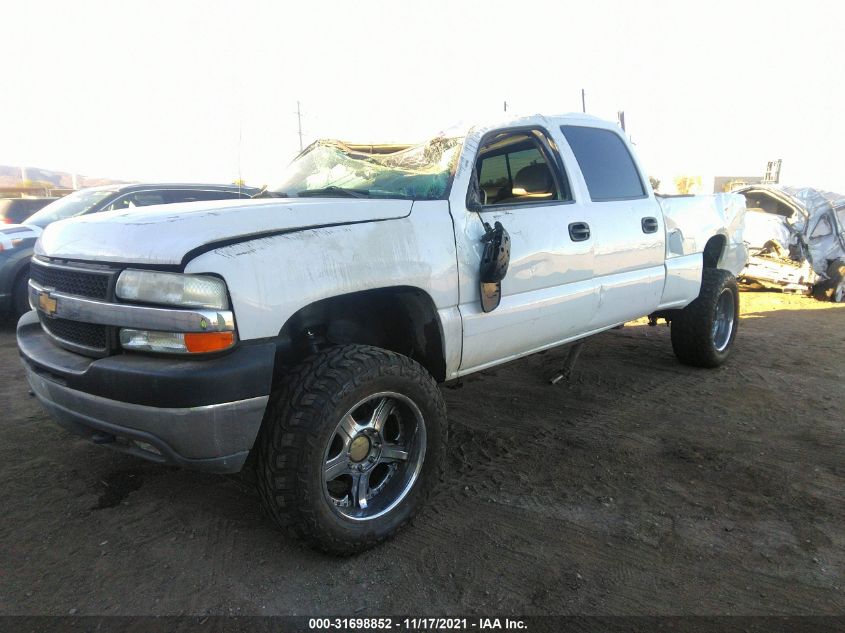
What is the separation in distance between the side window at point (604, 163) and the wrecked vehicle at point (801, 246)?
→ 818cm

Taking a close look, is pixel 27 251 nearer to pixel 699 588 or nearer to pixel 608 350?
pixel 608 350

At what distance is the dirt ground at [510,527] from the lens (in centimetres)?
236

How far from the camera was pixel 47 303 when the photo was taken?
2619mm

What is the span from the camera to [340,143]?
3.80m

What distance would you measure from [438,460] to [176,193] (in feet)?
20.6

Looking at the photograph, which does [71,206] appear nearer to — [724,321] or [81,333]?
[81,333]

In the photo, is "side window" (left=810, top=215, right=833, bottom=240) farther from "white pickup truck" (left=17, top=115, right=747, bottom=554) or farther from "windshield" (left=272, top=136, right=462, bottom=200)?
"windshield" (left=272, top=136, right=462, bottom=200)

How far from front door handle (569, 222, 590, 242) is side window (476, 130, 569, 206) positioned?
20cm

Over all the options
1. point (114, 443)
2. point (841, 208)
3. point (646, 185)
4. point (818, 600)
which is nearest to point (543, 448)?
point (818, 600)

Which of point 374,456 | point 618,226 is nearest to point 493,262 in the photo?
point 374,456

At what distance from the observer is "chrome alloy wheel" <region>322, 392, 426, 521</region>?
8.60 feet

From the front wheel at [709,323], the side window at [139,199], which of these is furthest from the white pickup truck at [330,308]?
the side window at [139,199]

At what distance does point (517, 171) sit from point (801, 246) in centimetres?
977

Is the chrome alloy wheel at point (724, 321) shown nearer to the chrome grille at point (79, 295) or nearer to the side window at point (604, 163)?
the side window at point (604, 163)
